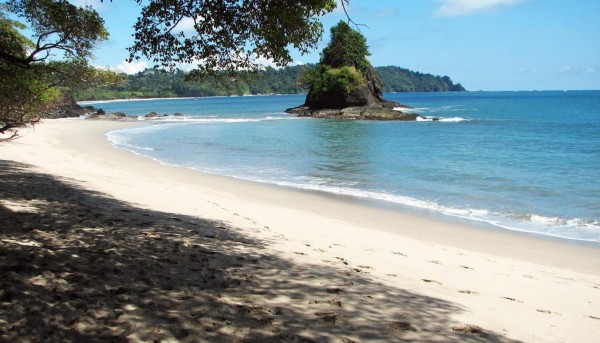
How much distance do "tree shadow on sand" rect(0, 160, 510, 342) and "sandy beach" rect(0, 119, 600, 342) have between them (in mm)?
20

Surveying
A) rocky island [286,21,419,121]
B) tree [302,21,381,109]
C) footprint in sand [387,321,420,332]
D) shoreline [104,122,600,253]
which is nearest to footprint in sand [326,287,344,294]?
footprint in sand [387,321,420,332]

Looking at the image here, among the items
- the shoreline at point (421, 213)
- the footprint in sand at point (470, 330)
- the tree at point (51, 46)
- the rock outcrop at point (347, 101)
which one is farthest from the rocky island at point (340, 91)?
the footprint in sand at point (470, 330)

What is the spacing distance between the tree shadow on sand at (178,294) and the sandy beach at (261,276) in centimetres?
2

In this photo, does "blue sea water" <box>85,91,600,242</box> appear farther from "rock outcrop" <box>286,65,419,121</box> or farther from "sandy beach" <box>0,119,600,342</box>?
"rock outcrop" <box>286,65,419,121</box>

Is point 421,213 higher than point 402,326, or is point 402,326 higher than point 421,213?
point 402,326

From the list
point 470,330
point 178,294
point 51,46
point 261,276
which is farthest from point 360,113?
point 178,294

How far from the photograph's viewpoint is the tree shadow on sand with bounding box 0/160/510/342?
13.7ft

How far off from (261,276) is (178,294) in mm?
1290

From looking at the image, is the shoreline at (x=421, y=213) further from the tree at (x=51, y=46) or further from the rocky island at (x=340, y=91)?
the rocky island at (x=340, y=91)

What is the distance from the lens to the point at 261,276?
19.7ft

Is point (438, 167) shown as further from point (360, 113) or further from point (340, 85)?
point (340, 85)

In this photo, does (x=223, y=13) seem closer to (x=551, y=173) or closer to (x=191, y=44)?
(x=191, y=44)

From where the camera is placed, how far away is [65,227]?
7297 millimetres

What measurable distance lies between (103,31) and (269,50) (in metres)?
4.51
